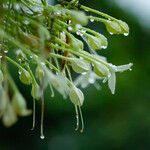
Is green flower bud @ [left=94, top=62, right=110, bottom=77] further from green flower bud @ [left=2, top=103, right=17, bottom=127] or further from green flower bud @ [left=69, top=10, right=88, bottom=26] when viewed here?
green flower bud @ [left=2, top=103, right=17, bottom=127]

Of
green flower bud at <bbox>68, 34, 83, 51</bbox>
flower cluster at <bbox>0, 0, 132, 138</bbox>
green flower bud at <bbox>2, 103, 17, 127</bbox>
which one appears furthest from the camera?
green flower bud at <bbox>68, 34, 83, 51</bbox>

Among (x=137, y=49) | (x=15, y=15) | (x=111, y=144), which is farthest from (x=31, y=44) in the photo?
(x=137, y=49)

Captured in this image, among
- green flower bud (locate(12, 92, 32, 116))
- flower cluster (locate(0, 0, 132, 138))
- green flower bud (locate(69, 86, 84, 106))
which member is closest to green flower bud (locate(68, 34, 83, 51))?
flower cluster (locate(0, 0, 132, 138))

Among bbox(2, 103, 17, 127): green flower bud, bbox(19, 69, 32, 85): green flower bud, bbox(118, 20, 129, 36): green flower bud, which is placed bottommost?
bbox(19, 69, 32, 85): green flower bud

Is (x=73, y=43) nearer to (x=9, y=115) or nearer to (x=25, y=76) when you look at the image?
(x=25, y=76)

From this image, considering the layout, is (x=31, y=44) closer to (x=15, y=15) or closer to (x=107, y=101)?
(x=15, y=15)

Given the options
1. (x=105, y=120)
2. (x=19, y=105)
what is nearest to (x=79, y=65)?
(x=19, y=105)

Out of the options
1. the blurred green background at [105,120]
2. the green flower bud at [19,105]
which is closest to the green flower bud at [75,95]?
the green flower bud at [19,105]
